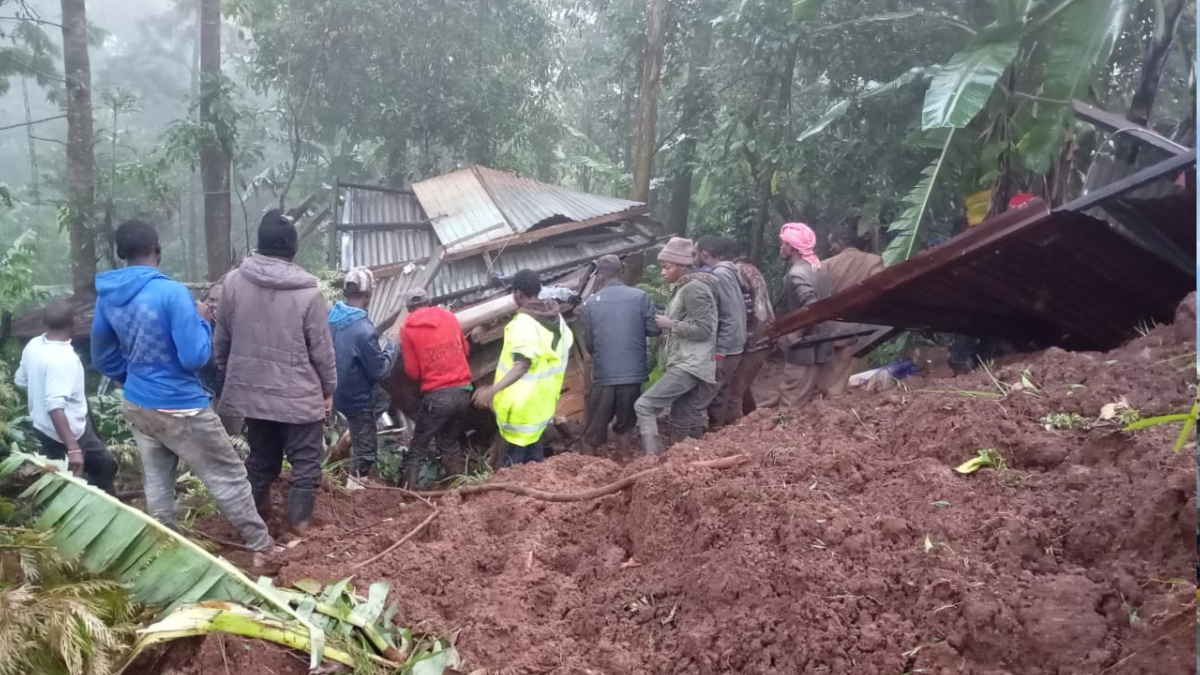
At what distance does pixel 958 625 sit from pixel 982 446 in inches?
44.0

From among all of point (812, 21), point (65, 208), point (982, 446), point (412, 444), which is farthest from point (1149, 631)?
point (65, 208)

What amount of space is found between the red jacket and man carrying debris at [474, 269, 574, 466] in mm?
338

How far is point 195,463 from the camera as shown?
412cm

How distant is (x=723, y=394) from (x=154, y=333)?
171 inches

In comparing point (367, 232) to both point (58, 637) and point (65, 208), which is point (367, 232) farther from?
point (58, 637)

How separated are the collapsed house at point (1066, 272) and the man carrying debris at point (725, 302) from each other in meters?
0.71

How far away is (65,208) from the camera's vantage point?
9.24 meters

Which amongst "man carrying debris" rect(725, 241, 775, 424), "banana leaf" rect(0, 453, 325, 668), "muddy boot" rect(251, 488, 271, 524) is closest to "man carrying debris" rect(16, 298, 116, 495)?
"muddy boot" rect(251, 488, 271, 524)

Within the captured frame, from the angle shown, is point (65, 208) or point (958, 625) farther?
point (65, 208)

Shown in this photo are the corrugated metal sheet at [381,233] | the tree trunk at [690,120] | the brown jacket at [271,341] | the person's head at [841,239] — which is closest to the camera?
the brown jacket at [271,341]

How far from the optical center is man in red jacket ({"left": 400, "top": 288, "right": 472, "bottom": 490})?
19.7ft

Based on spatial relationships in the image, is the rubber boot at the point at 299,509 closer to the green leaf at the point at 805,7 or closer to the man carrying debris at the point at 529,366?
the man carrying debris at the point at 529,366

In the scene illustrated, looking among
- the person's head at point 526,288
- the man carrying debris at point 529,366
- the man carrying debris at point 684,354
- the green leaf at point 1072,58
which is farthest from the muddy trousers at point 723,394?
the green leaf at point 1072,58

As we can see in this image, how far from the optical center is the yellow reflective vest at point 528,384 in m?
5.84
